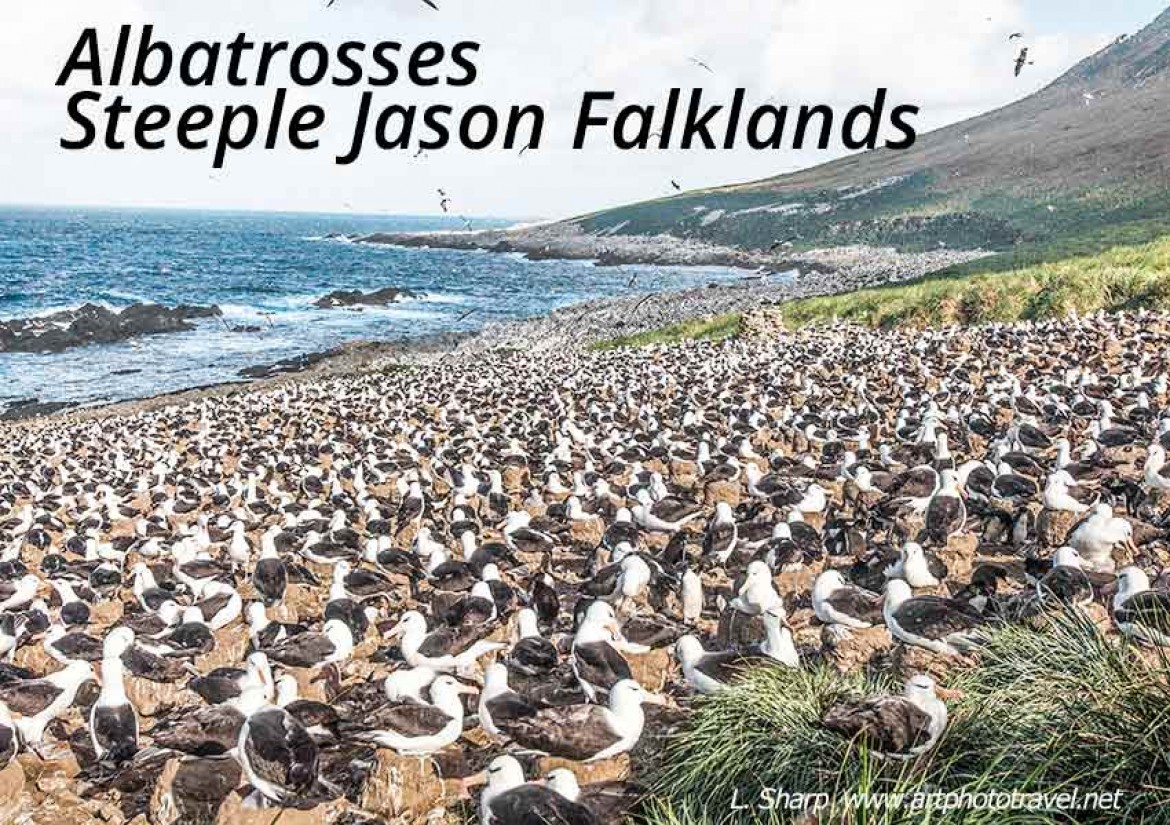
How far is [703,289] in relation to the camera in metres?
70.8

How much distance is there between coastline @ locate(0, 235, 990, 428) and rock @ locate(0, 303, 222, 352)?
14375 millimetres

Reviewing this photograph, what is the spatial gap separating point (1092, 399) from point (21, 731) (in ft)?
57.6

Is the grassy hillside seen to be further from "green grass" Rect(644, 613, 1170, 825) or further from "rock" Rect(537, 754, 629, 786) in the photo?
"rock" Rect(537, 754, 629, 786)

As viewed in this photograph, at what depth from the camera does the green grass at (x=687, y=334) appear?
41659 mm

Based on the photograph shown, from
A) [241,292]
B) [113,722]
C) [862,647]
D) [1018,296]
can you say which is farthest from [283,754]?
[241,292]

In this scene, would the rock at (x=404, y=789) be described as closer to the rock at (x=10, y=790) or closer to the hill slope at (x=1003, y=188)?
the rock at (x=10, y=790)

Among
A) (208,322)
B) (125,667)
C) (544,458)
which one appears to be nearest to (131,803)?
(125,667)

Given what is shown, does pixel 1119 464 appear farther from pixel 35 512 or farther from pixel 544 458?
pixel 35 512

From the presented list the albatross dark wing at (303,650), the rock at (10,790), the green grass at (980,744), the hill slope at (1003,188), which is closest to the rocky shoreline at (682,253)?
the hill slope at (1003,188)

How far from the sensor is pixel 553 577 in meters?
11.8

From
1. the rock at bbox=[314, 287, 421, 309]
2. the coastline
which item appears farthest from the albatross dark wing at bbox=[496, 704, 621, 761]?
the rock at bbox=[314, 287, 421, 309]

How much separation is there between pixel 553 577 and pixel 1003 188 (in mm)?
101773

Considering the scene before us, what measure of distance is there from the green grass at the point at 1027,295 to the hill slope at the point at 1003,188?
10556 mm

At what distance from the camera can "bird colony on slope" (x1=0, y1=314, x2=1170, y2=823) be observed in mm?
7129
